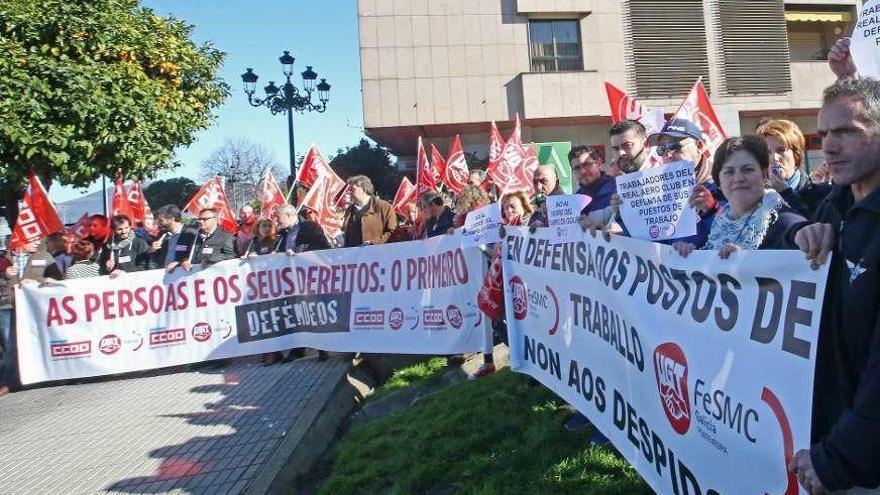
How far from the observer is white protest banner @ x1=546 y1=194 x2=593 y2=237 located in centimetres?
470

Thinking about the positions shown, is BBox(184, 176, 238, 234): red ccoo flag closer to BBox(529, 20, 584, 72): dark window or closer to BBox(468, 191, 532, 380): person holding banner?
BBox(468, 191, 532, 380): person holding banner

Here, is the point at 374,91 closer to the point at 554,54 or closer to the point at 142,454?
the point at 554,54

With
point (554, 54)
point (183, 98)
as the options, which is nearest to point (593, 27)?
point (554, 54)

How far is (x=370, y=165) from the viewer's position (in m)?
34.4

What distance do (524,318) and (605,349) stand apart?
159 centimetres

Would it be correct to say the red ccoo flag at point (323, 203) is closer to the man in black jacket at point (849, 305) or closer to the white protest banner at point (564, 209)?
the white protest banner at point (564, 209)

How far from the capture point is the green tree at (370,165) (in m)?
34.1

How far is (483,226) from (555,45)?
2228cm

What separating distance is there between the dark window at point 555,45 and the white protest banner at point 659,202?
23148mm

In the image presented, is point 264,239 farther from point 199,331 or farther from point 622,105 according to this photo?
point 622,105

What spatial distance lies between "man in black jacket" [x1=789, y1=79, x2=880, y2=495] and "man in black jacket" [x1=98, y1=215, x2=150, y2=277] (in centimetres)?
847

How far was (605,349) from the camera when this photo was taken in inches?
151

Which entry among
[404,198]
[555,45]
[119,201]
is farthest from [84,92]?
[555,45]

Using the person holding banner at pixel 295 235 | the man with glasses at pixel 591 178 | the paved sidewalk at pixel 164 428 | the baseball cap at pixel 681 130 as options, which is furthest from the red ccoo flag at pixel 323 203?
the baseball cap at pixel 681 130
